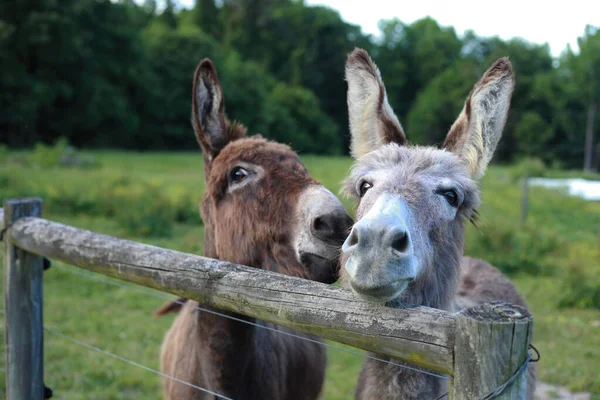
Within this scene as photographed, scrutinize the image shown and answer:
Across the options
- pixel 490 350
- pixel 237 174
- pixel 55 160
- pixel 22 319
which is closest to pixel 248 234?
pixel 237 174

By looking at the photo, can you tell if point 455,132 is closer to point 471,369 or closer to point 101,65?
point 471,369

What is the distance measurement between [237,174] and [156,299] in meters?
5.28

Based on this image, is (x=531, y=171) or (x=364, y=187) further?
(x=531, y=171)

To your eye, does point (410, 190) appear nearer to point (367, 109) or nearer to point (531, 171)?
point (367, 109)

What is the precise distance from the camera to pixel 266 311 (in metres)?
1.94

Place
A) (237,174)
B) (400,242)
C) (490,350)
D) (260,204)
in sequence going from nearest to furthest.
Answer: (490,350), (400,242), (260,204), (237,174)

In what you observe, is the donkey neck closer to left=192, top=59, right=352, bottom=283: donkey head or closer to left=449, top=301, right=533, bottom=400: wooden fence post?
left=192, top=59, right=352, bottom=283: donkey head

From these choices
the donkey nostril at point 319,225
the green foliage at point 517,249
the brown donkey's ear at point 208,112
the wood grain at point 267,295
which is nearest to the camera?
the wood grain at point 267,295

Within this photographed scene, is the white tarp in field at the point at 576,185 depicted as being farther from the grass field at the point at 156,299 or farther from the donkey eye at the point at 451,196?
→ the donkey eye at the point at 451,196

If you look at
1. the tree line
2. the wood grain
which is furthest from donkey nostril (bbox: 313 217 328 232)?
the tree line

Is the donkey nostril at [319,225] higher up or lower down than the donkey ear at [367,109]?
lower down

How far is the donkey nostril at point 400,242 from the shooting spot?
5.42ft

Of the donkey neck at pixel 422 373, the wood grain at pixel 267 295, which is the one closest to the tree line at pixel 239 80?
the donkey neck at pixel 422 373

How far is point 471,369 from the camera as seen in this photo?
4.78 feet
